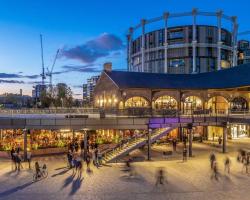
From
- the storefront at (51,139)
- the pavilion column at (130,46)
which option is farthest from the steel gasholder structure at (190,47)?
the storefront at (51,139)

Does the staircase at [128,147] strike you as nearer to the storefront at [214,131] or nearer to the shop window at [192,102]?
the shop window at [192,102]

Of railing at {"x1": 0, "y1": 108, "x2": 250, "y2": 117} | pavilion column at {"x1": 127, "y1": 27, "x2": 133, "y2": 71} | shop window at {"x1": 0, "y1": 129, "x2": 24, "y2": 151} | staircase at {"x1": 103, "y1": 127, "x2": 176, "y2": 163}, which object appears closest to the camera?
staircase at {"x1": 103, "y1": 127, "x2": 176, "y2": 163}

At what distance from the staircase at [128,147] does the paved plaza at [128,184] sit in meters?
1.74

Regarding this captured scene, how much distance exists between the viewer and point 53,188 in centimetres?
2077

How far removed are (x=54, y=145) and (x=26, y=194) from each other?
1562 cm

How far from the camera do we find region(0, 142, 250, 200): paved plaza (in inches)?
756

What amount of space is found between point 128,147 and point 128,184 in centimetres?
918

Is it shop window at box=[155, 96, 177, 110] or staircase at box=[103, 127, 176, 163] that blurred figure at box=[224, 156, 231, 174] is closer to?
staircase at box=[103, 127, 176, 163]

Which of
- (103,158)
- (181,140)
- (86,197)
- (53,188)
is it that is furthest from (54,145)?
(181,140)

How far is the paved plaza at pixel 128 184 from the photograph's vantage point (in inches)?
756

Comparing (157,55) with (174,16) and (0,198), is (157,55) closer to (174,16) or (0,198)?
(174,16)

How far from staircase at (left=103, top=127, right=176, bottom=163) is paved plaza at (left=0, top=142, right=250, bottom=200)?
5.70 feet

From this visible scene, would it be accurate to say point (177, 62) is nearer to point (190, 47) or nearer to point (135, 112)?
point (190, 47)

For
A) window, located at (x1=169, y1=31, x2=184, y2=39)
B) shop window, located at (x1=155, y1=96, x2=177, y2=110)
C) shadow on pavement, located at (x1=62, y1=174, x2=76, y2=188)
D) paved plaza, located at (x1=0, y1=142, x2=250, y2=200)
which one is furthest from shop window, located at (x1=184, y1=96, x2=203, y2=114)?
window, located at (x1=169, y1=31, x2=184, y2=39)
